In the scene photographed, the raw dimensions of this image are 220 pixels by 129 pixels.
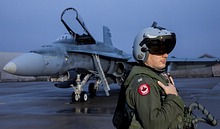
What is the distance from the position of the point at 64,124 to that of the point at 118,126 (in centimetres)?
568

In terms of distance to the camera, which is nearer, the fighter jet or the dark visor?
the dark visor

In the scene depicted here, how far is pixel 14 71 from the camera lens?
1102 cm

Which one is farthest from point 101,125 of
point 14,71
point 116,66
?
point 116,66

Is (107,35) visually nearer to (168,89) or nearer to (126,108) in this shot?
(126,108)

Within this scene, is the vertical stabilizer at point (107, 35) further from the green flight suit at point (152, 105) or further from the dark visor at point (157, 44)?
the green flight suit at point (152, 105)

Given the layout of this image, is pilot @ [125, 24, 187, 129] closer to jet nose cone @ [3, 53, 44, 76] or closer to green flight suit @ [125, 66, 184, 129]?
green flight suit @ [125, 66, 184, 129]

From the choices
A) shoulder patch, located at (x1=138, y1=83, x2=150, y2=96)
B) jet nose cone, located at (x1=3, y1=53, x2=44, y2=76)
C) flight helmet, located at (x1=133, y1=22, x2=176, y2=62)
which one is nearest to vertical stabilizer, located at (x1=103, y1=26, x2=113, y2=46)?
jet nose cone, located at (x1=3, y1=53, x2=44, y2=76)

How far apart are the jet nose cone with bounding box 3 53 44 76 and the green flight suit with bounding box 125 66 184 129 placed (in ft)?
30.8

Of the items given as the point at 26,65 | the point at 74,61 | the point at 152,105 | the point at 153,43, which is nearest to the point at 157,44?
the point at 153,43

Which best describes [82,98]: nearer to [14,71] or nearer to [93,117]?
[14,71]

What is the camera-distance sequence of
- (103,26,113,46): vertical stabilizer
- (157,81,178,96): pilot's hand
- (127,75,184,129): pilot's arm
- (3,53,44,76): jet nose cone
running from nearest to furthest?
1. (127,75,184,129): pilot's arm
2. (157,81,178,96): pilot's hand
3. (3,53,44,76): jet nose cone
4. (103,26,113,46): vertical stabilizer

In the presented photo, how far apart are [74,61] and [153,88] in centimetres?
1132

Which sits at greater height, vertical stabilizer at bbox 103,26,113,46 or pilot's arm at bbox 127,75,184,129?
vertical stabilizer at bbox 103,26,113,46

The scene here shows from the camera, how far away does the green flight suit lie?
2.05 meters
